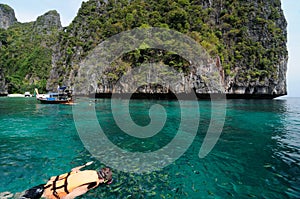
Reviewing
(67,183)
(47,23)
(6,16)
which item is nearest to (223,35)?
(67,183)

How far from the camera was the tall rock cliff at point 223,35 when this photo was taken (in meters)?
43.8

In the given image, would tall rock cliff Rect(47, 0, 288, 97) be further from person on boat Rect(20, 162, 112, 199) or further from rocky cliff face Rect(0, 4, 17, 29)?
rocky cliff face Rect(0, 4, 17, 29)

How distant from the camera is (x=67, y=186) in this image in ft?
14.6

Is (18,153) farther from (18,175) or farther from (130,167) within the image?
(130,167)

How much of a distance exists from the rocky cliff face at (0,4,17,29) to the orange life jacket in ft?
535

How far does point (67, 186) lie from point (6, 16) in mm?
168670

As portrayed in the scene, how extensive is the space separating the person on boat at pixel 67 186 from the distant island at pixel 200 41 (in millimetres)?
35219

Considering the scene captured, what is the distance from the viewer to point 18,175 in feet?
18.8

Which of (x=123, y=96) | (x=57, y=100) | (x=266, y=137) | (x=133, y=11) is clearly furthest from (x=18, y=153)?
(x=133, y=11)

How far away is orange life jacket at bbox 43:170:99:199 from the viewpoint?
433cm

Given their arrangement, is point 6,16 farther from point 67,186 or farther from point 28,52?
point 67,186

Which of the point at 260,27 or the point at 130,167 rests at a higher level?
the point at 260,27

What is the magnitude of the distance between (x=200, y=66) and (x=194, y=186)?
36902 mm

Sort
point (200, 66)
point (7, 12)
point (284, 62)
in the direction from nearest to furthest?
1. point (200, 66)
2. point (284, 62)
3. point (7, 12)
